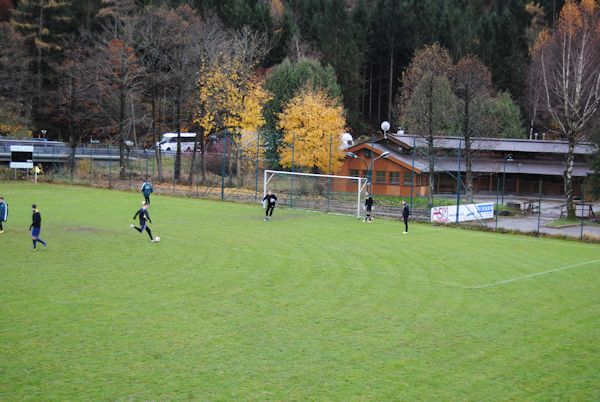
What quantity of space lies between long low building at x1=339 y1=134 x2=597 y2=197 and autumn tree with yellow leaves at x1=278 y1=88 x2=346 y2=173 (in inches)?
171

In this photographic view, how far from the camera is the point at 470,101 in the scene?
50594 millimetres

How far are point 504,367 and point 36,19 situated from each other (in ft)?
233

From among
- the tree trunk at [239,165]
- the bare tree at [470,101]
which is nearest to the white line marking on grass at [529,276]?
the bare tree at [470,101]

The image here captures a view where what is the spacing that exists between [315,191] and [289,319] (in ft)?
94.4

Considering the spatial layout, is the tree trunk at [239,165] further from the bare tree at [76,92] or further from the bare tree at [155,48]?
the bare tree at [76,92]

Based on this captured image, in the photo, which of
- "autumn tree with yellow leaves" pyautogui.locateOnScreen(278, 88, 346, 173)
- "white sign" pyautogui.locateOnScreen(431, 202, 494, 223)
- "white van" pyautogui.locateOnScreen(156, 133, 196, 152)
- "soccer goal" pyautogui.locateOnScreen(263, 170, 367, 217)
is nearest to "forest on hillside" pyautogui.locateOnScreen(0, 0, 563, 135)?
"white van" pyautogui.locateOnScreen(156, 133, 196, 152)

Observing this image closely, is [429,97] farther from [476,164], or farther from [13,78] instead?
[13,78]

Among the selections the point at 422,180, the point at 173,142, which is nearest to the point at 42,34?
the point at 173,142

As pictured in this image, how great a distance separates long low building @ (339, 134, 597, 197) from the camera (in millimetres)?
55406

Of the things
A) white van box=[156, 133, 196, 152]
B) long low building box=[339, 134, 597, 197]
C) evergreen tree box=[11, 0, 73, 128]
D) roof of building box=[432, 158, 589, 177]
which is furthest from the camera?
white van box=[156, 133, 196, 152]

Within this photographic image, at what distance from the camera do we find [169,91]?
63969mm

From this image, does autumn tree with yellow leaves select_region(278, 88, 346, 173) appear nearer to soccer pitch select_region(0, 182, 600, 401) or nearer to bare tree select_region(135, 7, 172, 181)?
bare tree select_region(135, 7, 172, 181)

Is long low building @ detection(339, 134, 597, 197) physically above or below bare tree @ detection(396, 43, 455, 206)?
below

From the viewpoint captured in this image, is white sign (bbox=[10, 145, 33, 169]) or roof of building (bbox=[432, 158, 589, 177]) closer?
white sign (bbox=[10, 145, 33, 169])
